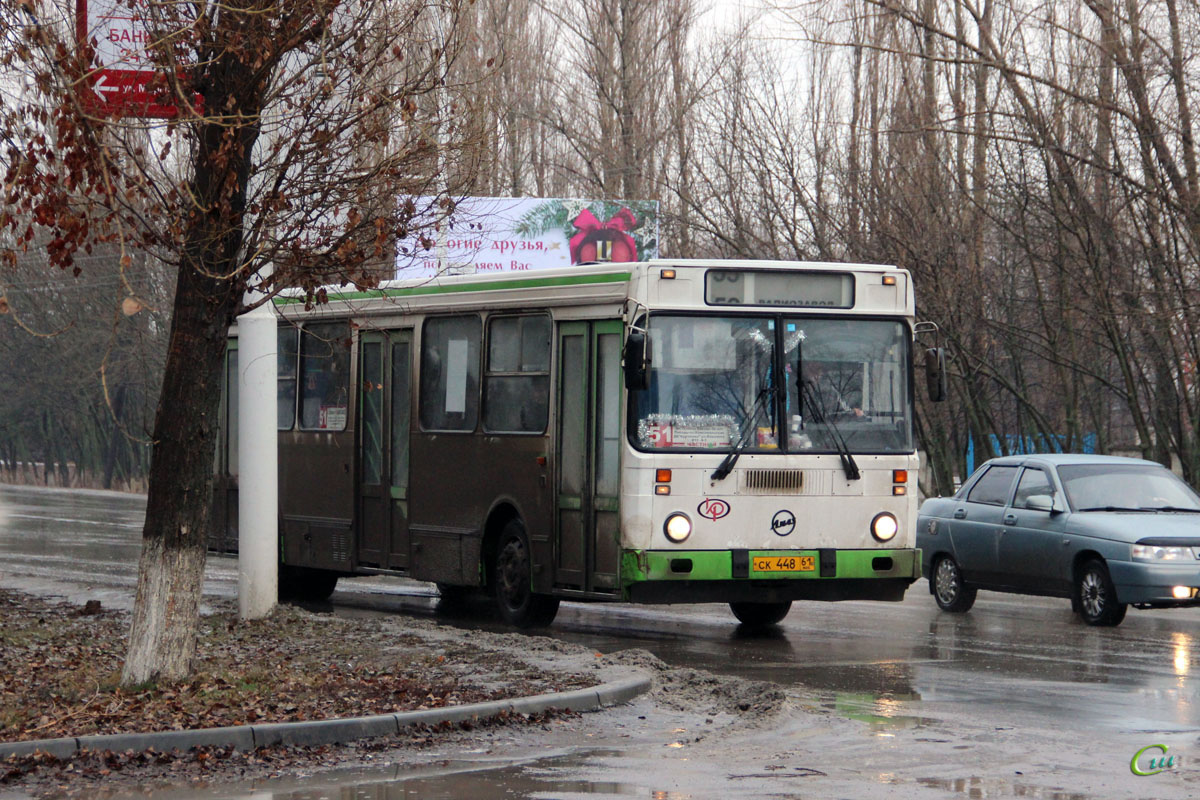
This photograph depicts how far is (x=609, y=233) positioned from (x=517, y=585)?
79.4 ft

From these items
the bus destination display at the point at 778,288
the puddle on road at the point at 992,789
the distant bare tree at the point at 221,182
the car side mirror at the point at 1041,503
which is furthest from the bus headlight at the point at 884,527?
the puddle on road at the point at 992,789

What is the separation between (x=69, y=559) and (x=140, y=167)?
1471cm

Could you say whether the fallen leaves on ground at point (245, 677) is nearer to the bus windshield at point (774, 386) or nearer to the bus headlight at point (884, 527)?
the bus windshield at point (774, 386)

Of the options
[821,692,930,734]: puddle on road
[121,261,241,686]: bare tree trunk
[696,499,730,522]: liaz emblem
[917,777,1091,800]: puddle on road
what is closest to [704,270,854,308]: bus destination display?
[696,499,730,522]: liaz emblem

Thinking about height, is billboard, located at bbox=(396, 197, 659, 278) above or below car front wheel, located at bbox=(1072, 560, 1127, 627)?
above

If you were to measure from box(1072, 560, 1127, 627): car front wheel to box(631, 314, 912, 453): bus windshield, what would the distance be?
103 inches

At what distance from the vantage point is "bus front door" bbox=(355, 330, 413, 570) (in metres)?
16.3

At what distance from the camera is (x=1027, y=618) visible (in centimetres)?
1672

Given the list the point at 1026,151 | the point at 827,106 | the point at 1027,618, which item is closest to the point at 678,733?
the point at 1027,618

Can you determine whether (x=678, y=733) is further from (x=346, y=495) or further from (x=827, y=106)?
(x=827, y=106)

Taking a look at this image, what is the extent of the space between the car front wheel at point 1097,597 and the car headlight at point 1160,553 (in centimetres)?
38

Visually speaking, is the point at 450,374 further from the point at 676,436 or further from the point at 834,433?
the point at 834,433

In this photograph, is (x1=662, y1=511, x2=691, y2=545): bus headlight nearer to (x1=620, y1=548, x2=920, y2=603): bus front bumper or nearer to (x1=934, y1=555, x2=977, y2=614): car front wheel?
(x1=620, y1=548, x2=920, y2=603): bus front bumper

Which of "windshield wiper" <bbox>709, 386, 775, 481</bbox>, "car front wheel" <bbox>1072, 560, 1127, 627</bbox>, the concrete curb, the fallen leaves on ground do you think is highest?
"windshield wiper" <bbox>709, 386, 775, 481</bbox>
